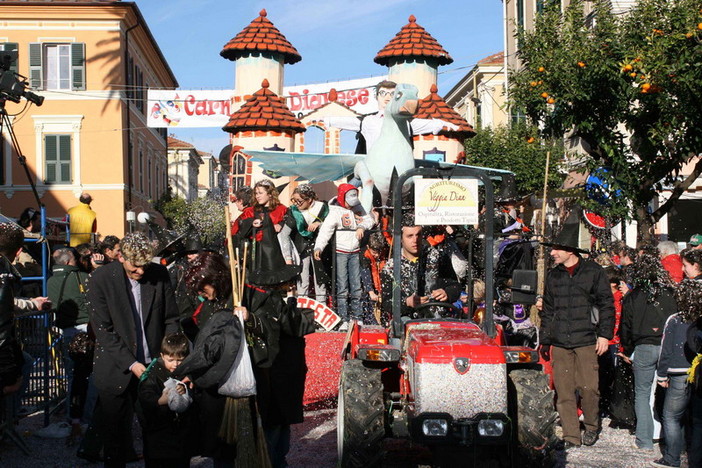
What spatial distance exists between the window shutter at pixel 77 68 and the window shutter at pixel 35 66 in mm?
1182

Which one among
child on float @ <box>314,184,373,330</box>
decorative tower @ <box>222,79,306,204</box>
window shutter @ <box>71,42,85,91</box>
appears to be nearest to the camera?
child on float @ <box>314,184,373,330</box>

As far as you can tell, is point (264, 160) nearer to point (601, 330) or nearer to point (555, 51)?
point (555, 51)

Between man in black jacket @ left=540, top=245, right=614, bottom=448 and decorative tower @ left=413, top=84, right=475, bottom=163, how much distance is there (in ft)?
34.9

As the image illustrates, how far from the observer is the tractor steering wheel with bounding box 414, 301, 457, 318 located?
20.9 ft

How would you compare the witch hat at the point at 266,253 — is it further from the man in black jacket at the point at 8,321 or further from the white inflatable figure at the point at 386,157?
the white inflatable figure at the point at 386,157

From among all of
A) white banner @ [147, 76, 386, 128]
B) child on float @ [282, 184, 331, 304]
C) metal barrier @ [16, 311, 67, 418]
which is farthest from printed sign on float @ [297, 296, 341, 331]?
white banner @ [147, 76, 386, 128]

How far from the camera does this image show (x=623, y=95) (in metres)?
13.2

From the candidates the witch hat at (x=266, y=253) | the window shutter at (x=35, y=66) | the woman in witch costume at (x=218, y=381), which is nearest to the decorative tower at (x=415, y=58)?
the witch hat at (x=266, y=253)

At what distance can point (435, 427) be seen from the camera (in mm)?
5301

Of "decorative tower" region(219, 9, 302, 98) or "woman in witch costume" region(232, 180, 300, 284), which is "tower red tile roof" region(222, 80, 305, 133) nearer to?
"decorative tower" region(219, 9, 302, 98)

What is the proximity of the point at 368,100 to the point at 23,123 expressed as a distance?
56.6 ft

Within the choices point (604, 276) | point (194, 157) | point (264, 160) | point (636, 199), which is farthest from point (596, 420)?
point (194, 157)

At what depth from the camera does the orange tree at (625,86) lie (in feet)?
40.7

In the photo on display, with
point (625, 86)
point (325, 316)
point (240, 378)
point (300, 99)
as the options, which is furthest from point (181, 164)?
point (240, 378)
